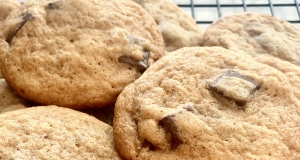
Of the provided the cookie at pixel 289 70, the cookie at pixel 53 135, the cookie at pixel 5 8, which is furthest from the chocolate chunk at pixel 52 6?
the cookie at pixel 289 70

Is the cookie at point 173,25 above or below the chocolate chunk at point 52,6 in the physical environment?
below

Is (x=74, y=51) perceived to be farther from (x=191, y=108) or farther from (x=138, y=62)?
(x=191, y=108)

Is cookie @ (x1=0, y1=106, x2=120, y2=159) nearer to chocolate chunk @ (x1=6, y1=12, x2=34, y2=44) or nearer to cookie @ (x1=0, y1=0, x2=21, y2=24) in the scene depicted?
chocolate chunk @ (x1=6, y1=12, x2=34, y2=44)

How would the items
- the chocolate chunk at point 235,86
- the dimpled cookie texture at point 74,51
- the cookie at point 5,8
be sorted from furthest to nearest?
the cookie at point 5,8
the dimpled cookie texture at point 74,51
the chocolate chunk at point 235,86

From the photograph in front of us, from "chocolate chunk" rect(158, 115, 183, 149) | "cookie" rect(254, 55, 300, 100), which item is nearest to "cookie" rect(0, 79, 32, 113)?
"chocolate chunk" rect(158, 115, 183, 149)

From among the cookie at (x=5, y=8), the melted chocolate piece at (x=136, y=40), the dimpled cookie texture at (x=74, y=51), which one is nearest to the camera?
the dimpled cookie texture at (x=74, y=51)

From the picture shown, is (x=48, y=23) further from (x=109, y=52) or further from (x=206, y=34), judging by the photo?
(x=206, y=34)

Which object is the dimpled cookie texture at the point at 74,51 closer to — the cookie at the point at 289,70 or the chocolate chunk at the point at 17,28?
the chocolate chunk at the point at 17,28
